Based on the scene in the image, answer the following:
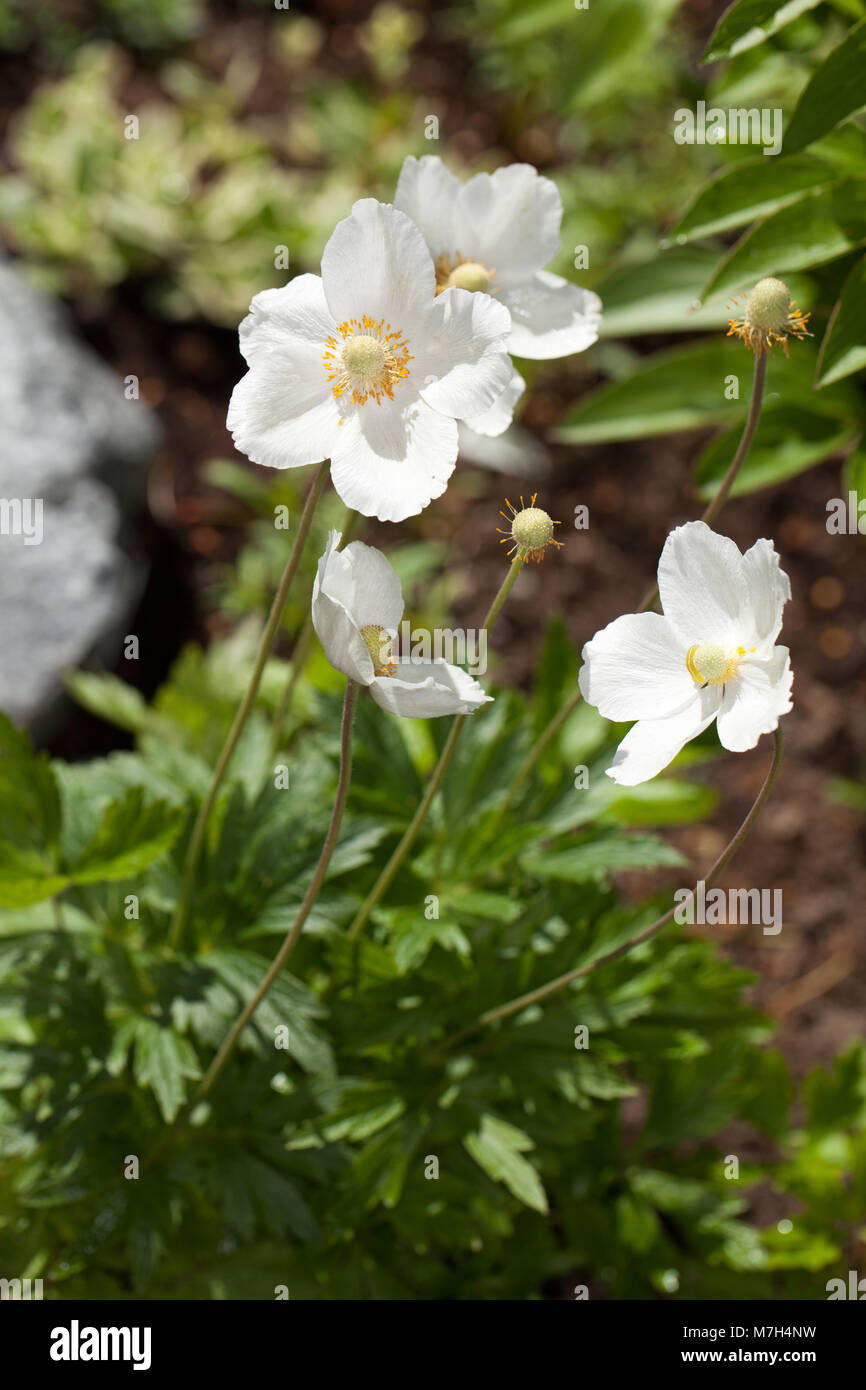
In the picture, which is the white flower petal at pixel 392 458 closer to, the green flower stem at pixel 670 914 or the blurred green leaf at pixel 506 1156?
the green flower stem at pixel 670 914

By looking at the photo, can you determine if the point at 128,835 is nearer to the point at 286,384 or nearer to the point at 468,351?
the point at 286,384

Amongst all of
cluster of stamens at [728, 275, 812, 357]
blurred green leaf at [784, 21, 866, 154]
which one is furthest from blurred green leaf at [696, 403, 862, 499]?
cluster of stamens at [728, 275, 812, 357]

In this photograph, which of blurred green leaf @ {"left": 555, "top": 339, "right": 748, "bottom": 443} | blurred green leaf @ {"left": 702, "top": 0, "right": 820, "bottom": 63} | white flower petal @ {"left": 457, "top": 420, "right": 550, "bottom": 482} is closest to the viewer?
blurred green leaf @ {"left": 702, "top": 0, "right": 820, "bottom": 63}

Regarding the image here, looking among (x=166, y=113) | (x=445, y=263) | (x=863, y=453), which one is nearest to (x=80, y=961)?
(x=445, y=263)

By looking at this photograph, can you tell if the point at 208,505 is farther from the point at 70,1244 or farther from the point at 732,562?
the point at 732,562

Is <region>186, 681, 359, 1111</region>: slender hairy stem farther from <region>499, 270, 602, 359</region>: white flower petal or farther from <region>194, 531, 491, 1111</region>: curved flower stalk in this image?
<region>499, 270, 602, 359</region>: white flower petal
